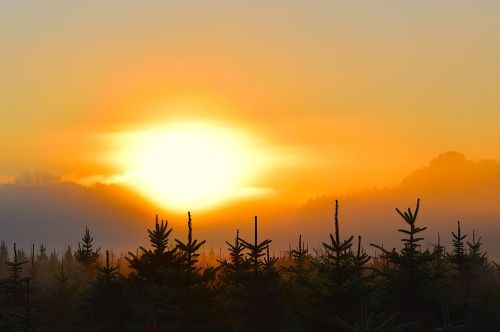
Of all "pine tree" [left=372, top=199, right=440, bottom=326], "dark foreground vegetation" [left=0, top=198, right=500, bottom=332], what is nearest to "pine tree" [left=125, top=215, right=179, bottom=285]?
"dark foreground vegetation" [left=0, top=198, right=500, bottom=332]

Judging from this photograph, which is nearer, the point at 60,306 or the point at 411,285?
the point at 411,285

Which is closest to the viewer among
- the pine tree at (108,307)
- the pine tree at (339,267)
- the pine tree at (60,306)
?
the pine tree at (339,267)

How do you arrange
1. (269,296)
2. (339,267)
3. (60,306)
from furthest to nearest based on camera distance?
(60,306), (269,296), (339,267)

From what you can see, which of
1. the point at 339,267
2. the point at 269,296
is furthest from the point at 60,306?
the point at 339,267

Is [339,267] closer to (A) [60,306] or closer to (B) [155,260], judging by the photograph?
(B) [155,260]

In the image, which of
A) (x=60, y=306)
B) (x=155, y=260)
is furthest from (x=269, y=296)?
(x=60, y=306)

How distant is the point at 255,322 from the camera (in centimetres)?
4016

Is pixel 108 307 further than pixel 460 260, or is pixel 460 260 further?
pixel 460 260

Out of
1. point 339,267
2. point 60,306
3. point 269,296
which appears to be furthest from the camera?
point 60,306

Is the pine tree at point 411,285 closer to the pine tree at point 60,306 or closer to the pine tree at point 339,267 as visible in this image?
the pine tree at point 339,267

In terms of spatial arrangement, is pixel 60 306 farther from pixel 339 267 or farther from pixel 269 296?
pixel 339 267

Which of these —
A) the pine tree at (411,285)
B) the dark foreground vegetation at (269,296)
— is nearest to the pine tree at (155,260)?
the dark foreground vegetation at (269,296)

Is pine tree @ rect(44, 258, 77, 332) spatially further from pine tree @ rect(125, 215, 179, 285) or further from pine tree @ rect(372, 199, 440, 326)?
pine tree @ rect(372, 199, 440, 326)

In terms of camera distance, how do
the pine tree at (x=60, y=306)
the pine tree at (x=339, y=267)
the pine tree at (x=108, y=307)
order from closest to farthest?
the pine tree at (x=339, y=267) < the pine tree at (x=108, y=307) < the pine tree at (x=60, y=306)
